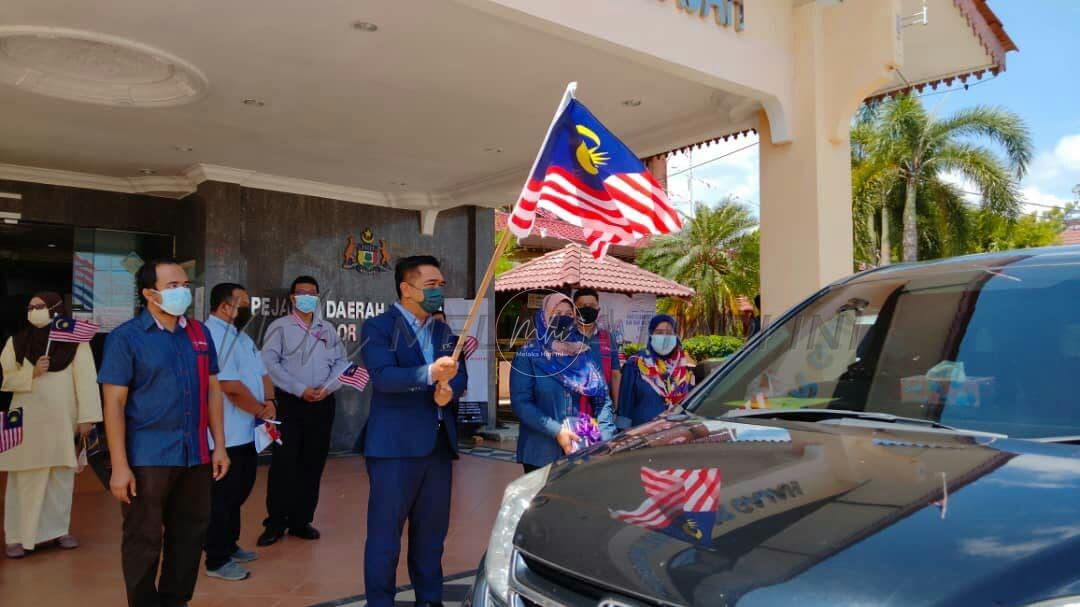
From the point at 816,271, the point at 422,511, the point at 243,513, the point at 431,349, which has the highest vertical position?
the point at 816,271

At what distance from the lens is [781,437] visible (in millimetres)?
2229

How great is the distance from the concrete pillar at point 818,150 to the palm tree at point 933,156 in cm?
1481

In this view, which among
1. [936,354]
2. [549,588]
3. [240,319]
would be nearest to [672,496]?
[549,588]

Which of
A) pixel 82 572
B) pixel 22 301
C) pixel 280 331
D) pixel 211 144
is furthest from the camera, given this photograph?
pixel 22 301

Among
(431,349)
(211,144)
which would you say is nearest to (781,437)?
(431,349)

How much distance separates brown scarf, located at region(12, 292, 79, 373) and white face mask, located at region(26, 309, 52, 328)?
0.03 m

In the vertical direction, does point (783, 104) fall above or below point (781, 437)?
above

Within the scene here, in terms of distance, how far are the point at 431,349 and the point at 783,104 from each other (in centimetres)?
424

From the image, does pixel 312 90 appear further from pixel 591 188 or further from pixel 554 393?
pixel 554 393

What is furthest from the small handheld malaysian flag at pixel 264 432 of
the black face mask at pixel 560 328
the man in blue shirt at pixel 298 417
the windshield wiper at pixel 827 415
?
the windshield wiper at pixel 827 415

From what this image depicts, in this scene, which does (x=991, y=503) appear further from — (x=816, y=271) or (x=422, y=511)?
(x=816, y=271)

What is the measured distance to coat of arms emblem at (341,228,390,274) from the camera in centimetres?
1041

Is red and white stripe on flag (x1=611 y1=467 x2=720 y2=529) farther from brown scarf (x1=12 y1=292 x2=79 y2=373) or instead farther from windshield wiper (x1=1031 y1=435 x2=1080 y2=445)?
brown scarf (x1=12 y1=292 x2=79 y2=373)

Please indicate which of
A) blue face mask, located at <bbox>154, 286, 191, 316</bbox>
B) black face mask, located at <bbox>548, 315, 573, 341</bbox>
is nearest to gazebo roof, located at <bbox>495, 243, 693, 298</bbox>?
black face mask, located at <bbox>548, 315, 573, 341</bbox>
